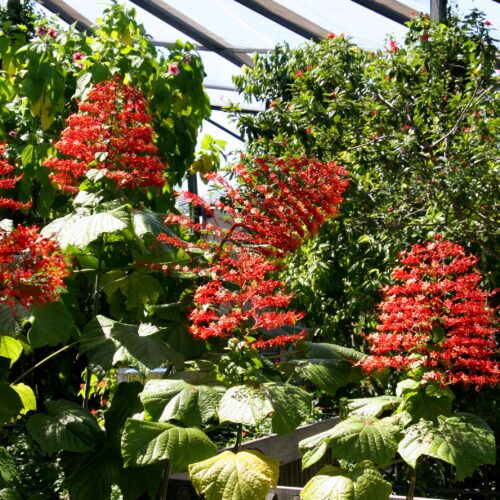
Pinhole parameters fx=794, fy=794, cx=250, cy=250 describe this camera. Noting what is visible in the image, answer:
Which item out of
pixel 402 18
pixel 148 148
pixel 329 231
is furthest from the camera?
pixel 402 18

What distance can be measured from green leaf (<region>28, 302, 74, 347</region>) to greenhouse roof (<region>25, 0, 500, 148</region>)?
4.13 metres

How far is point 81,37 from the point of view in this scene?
4.27m

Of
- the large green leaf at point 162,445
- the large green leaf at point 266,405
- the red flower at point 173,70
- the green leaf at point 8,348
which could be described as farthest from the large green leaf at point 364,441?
the red flower at point 173,70

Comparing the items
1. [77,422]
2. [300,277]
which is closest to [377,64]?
[300,277]

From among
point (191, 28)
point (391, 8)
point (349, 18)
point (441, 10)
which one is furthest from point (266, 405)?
point (191, 28)

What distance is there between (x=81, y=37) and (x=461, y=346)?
9.45ft

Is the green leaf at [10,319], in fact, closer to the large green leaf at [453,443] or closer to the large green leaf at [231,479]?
the large green leaf at [231,479]

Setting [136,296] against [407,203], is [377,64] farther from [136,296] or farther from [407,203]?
[136,296]

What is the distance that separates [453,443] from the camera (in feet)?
7.09

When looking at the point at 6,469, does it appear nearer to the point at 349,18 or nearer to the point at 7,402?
the point at 7,402

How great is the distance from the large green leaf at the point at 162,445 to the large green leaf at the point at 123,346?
0.20 m

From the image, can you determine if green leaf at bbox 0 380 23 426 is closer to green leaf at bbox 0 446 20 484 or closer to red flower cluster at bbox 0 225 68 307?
green leaf at bbox 0 446 20 484

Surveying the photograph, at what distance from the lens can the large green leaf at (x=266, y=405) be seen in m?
2.12

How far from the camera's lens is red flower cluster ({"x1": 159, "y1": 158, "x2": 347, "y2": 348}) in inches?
92.8
